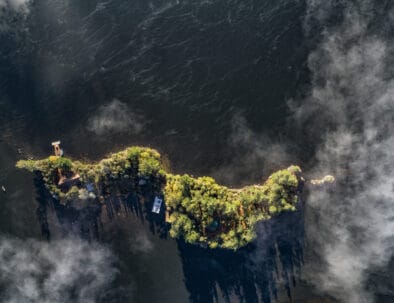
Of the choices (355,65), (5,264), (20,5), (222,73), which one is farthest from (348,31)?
(5,264)

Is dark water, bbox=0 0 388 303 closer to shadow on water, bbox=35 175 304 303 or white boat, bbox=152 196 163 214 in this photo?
shadow on water, bbox=35 175 304 303

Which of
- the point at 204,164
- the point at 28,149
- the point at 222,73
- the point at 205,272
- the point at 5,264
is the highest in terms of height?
the point at 222,73

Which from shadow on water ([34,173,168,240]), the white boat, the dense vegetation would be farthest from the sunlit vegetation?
shadow on water ([34,173,168,240])

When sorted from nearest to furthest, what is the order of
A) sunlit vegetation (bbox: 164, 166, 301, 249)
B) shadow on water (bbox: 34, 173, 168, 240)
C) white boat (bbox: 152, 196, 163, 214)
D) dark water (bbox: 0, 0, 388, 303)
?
sunlit vegetation (bbox: 164, 166, 301, 249), dark water (bbox: 0, 0, 388, 303), white boat (bbox: 152, 196, 163, 214), shadow on water (bbox: 34, 173, 168, 240)

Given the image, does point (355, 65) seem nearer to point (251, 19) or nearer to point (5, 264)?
point (251, 19)

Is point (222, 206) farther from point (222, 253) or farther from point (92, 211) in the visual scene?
point (92, 211)

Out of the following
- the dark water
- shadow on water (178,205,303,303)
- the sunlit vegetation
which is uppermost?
the dark water
